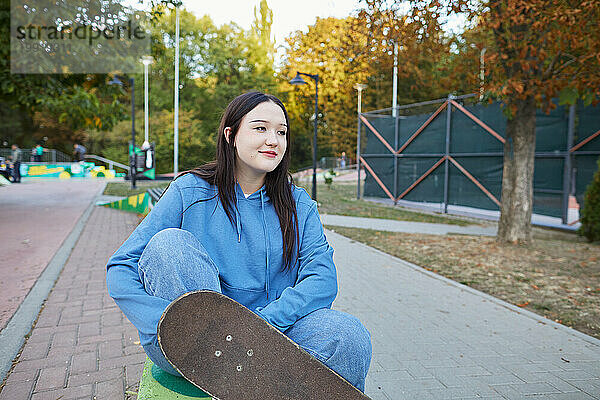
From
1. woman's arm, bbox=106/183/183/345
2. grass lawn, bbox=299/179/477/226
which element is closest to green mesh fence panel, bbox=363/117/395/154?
grass lawn, bbox=299/179/477/226

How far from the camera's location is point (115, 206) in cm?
1331

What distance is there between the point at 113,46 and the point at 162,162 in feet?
87.0

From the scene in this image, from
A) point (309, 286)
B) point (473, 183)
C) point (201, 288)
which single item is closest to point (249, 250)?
point (309, 286)

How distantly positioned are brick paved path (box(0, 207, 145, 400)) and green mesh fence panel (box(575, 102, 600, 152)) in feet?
31.6

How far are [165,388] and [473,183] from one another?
465 inches

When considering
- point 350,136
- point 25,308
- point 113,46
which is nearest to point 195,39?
point 350,136

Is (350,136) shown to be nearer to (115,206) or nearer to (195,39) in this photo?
(195,39)

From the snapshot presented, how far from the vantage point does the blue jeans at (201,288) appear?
69.1 inches

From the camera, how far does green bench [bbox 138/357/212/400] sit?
1905mm

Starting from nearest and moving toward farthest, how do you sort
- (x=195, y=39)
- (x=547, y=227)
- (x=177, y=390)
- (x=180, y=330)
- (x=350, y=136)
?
(x=180, y=330)
(x=177, y=390)
(x=547, y=227)
(x=350, y=136)
(x=195, y=39)

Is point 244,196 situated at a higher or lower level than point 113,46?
lower

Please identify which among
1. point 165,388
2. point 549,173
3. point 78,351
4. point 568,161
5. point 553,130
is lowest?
point 78,351

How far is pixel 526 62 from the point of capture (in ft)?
22.7

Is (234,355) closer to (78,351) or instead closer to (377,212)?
(78,351)
